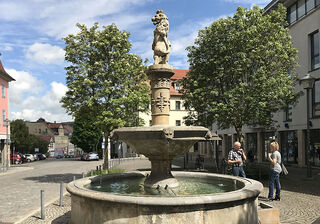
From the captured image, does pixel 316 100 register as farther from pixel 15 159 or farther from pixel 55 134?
pixel 55 134

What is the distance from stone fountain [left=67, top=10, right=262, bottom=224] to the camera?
5.60m

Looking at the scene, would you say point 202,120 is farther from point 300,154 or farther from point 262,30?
point 300,154

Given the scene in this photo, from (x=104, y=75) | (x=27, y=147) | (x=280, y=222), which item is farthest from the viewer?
(x=27, y=147)

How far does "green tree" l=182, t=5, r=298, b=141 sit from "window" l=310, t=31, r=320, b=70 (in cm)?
540

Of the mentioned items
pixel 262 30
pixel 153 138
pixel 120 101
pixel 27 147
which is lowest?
pixel 27 147

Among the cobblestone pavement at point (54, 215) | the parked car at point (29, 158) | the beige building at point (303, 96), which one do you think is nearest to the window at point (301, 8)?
the beige building at point (303, 96)

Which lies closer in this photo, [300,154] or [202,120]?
[202,120]

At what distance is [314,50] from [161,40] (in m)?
19.2

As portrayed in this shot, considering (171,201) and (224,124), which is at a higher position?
(224,124)

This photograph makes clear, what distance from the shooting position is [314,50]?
2402 centimetres

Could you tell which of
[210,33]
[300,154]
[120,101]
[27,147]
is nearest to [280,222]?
[120,101]

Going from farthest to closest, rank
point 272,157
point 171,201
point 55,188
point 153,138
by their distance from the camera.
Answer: point 55,188 → point 272,157 → point 153,138 → point 171,201

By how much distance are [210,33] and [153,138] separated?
1316cm

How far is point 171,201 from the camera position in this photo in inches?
217
